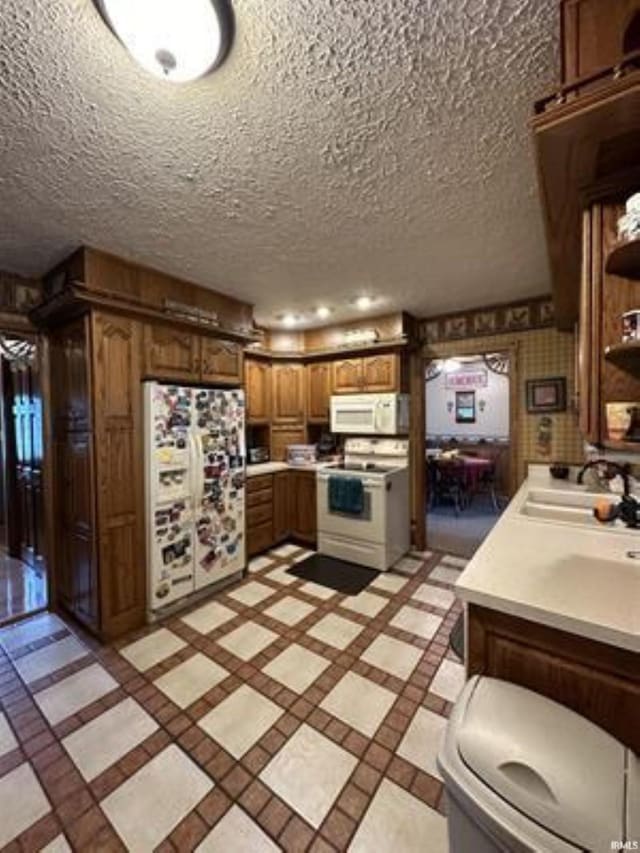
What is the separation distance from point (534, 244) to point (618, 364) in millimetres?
1543

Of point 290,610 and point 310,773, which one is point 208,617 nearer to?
point 290,610

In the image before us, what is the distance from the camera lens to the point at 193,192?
5.81 feet

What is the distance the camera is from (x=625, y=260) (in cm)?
112

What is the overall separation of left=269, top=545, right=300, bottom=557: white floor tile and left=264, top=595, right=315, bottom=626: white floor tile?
3.13ft

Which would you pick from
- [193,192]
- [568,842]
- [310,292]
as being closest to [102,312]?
[193,192]

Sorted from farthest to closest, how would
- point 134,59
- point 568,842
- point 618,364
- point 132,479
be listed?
point 132,479, point 618,364, point 134,59, point 568,842

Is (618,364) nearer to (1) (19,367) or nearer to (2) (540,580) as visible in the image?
(2) (540,580)

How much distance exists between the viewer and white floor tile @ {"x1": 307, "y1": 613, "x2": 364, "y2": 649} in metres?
2.46

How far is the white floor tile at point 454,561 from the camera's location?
3695 millimetres

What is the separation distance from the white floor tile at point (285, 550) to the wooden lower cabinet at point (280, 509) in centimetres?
8

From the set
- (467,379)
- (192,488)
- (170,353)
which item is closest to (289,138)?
(170,353)

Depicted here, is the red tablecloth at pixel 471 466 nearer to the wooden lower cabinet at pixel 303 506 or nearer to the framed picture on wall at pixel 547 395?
the framed picture on wall at pixel 547 395

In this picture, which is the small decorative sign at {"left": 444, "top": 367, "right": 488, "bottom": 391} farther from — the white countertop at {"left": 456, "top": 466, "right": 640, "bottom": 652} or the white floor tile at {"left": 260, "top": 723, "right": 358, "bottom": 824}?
the white floor tile at {"left": 260, "top": 723, "right": 358, "bottom": 824}

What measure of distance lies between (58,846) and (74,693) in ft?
2.73
